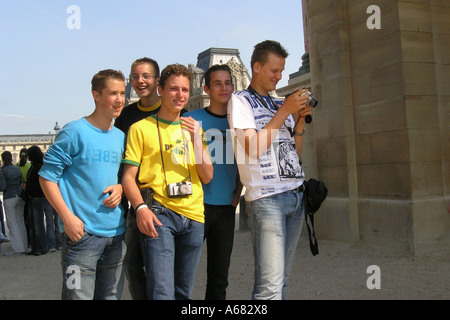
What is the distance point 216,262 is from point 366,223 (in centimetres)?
368

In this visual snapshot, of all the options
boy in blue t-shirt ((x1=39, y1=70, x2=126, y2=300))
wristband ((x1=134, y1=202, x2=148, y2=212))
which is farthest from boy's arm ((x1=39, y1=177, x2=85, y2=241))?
wristband ((x1=134, y1=202, x2=148, y2=212))

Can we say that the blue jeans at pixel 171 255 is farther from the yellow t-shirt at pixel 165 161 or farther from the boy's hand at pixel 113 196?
the boy's hand at pixel 113 196

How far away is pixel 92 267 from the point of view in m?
2.91

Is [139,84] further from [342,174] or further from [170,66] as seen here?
[342,174]

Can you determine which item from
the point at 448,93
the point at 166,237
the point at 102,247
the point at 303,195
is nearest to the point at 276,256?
the point at 303,195

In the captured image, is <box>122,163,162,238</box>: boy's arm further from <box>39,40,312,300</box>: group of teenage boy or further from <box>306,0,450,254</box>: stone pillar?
<box>306,0,450,254</box>: stone pillar

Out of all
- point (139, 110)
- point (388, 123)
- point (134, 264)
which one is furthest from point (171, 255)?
point (388, 123)

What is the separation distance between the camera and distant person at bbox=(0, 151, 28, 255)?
9188 millimetres

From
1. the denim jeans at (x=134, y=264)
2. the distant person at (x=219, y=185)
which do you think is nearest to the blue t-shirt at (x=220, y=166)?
the distant person at (x=219, y=185)

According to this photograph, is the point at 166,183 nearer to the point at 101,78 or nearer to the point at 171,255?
the point at 171,255

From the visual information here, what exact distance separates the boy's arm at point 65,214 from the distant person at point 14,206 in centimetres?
721

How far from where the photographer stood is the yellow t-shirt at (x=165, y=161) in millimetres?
3041

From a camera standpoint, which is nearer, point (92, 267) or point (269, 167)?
point (92, 267)

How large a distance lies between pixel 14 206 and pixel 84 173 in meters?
7.47
